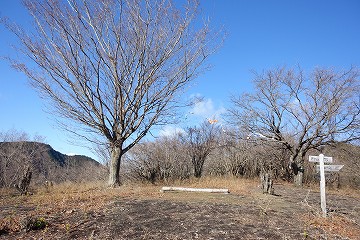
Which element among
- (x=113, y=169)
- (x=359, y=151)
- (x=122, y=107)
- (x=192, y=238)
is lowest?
(x=192, y=238)

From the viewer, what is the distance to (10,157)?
36.0 meters

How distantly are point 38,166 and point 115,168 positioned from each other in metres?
34.5

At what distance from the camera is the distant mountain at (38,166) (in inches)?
1307

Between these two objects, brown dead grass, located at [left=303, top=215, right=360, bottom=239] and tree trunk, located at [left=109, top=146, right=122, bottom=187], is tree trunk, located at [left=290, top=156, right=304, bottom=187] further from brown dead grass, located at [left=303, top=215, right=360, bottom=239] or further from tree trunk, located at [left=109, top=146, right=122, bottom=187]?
tree trunk, located at [left=109, top=146, right=122, bottom=187]

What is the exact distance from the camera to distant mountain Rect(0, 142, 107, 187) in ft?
109

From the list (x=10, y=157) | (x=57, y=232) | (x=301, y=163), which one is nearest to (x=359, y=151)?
(x=301, y=163)

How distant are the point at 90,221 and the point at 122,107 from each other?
7.01 m

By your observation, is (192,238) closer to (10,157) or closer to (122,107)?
(122,107)

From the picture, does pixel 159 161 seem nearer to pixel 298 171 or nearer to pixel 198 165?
pixel 198 165

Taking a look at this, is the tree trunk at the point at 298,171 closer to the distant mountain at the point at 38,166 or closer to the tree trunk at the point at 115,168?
the tree trunk at the point at 115,168

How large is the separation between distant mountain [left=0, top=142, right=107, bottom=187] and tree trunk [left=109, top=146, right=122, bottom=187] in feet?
57.6

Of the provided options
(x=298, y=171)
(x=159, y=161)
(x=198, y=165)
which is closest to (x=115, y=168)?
(x=159, y=161)

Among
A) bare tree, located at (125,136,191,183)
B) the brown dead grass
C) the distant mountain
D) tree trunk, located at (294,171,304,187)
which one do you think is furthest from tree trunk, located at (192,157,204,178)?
the brown dead grass

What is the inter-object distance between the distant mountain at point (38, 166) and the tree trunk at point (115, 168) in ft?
57.6
